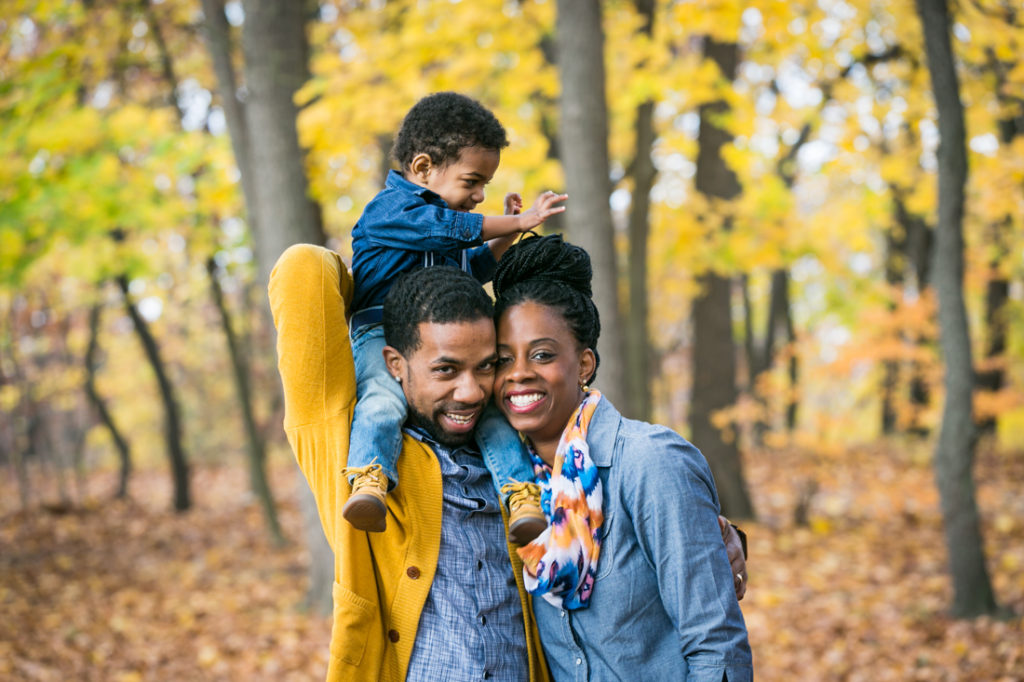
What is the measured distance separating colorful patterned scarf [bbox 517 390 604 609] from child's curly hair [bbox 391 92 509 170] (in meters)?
1.05

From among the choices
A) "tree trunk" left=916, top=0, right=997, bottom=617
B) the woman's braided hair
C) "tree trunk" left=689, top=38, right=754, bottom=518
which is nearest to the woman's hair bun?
the woman's braided hair

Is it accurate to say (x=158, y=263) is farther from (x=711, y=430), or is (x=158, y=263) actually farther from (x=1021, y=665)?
(x=1021, y=665)

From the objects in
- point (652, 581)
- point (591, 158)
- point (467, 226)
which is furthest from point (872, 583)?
point (467, 226)

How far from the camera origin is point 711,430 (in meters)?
9.86

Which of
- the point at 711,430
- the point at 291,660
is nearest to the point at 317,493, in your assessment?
the point at 291,660

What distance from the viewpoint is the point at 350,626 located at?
2.07 m

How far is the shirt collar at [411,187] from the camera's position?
8.58 ft

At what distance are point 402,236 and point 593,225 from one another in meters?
2.73

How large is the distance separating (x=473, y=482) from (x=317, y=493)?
0.45 metres

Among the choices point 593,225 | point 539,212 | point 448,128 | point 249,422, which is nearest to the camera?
point 539,212

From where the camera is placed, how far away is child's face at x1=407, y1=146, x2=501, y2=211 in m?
2.63

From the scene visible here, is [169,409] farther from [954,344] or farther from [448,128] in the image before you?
[448,128]

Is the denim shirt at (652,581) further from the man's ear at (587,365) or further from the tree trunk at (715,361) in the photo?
the tree trunk at (715,361)

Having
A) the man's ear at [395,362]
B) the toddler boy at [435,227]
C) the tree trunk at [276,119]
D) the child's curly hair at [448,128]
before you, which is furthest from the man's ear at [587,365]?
the tree trunk at [276,119]
